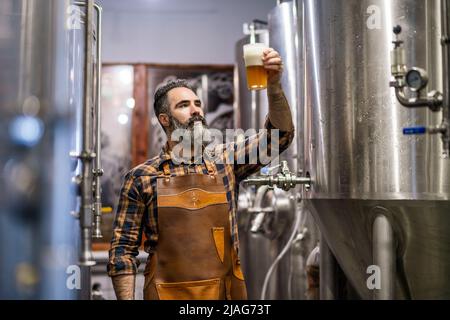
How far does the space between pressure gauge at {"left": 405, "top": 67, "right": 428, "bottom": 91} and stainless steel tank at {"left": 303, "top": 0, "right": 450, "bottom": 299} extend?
0.08 metres

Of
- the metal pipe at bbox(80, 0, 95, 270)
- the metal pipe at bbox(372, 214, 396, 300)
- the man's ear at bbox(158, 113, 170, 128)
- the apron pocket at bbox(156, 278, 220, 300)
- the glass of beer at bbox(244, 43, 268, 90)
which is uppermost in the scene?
the glass of beer at bbox(244, 43, 268, 90)

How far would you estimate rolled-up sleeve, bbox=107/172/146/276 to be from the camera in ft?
7.43

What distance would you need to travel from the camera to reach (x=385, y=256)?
1.97 m

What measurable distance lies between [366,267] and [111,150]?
355cm

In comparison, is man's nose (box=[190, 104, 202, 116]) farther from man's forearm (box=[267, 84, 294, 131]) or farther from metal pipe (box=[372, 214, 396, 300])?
metal pipe (box=[372, 214, 396, 300])

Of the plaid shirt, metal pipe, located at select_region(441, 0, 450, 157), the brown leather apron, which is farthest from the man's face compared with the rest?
metal pipe, located at select_region(441, 0, 450, 157)

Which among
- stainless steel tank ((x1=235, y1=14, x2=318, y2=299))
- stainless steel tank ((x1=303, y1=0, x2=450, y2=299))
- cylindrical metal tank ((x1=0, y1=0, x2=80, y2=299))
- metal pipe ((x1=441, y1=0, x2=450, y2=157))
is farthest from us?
stainless steel tank ((x1=235, y1=14, x2=318, y2=299))

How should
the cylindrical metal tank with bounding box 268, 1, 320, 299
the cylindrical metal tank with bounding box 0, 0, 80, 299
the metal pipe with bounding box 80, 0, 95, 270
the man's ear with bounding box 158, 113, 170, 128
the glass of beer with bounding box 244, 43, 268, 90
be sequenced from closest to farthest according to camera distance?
the cylindrical metal tank with bounding box 0, 0, 80, 299 → the metal pipe with bounding box 80, 0, 95, 270 → the glass of beer with bounding box 244, 43, 268, 90 → the man's ear with bounding box 158, 113, 170, 128 → the cylindrical metal tank with bounding box 268, 1, 320, 299

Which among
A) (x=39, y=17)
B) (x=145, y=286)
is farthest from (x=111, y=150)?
(x=39, y=17)

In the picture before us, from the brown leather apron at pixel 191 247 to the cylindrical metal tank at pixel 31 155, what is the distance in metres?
0.91

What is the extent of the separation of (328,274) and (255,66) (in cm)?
98

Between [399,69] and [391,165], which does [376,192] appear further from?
[399,69]

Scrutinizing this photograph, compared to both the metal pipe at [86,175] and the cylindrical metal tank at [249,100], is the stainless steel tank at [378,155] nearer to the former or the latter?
the metal pipe at [86,175]

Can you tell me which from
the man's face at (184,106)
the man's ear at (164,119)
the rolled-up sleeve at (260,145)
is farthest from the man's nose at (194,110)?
the rolled-up sleeve at (260,145)
